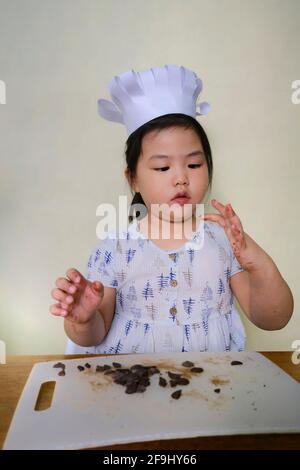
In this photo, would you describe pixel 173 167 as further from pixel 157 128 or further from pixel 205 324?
pixel 205 324

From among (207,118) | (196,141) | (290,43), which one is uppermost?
(290,43)

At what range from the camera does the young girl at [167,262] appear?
2.57ft

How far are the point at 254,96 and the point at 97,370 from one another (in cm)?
91

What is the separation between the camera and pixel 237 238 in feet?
2.23

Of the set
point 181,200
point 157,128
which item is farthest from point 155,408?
point 157,128

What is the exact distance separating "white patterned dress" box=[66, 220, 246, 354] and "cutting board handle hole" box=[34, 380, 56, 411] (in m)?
0.26

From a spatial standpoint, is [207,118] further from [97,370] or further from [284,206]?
[97,370]

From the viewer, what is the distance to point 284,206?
3.98 feet

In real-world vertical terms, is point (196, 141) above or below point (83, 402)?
above

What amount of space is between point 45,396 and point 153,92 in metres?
0.58

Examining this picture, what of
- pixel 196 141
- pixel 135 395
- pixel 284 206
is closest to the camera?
pixel 135 395
